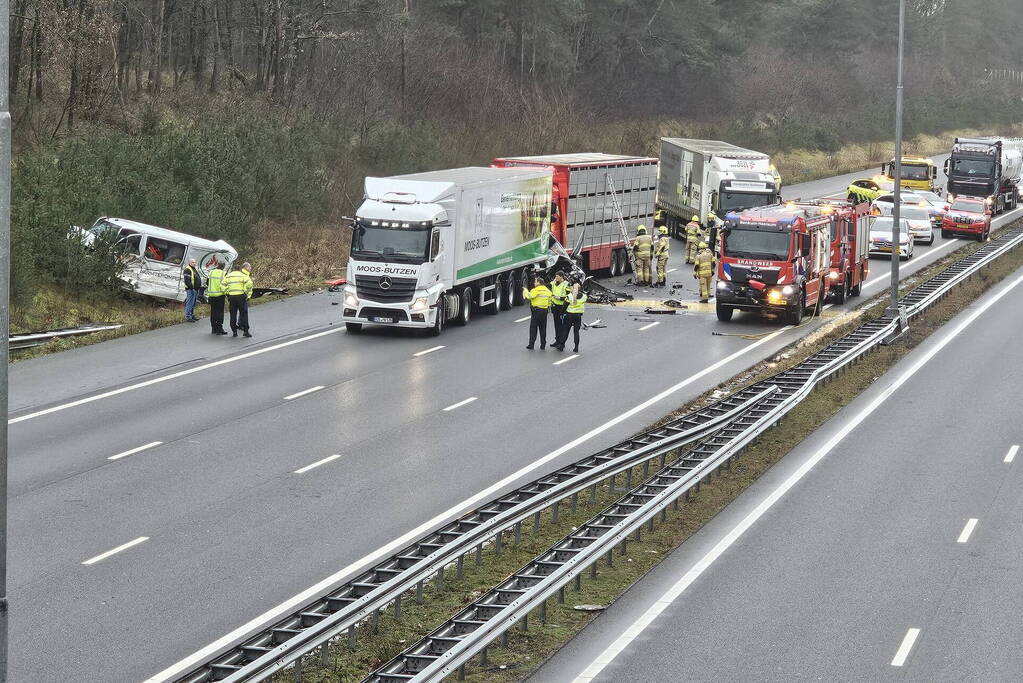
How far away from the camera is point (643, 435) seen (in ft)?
69.7

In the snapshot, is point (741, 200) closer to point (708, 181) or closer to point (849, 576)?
point (708, 181)

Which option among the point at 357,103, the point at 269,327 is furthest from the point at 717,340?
the point at 357,103

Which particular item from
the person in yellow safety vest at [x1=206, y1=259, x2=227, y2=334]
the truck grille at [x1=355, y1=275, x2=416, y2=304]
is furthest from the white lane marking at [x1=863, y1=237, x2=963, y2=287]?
the person in yellow safety vest at [x1=206, y1=259, x2=227, y2=334]

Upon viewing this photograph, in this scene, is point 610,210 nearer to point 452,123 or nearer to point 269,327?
point 269,327

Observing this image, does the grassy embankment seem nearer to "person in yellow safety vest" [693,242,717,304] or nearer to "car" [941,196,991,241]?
"person in yellow safety vest" [693,242,717,304]

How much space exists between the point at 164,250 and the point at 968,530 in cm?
2105

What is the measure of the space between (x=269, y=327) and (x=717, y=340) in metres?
9.49

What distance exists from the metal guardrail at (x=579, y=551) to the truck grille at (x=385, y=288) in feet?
26.3

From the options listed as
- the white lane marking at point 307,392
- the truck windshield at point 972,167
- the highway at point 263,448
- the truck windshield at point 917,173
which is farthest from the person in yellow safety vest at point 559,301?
the truck windshield at point 917,173

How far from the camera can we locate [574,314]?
29688 millimetres

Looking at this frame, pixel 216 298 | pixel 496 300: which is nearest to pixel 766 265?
pixel 496 300

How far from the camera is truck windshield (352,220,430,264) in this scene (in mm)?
30516

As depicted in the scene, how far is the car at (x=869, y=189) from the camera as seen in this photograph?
61.5 metres

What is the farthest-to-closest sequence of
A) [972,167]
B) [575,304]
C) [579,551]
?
[972,167] → [575,304] → [579,551]
